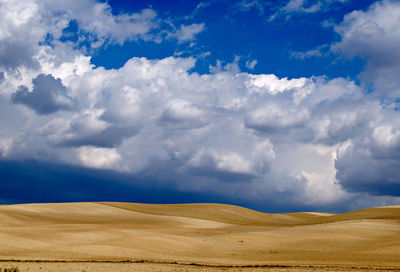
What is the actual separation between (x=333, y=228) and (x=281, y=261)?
1951 centimetres

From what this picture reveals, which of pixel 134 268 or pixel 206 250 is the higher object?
pixel 206 250

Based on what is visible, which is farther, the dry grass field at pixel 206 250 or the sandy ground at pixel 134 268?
the dry grass field at pixel 206 250

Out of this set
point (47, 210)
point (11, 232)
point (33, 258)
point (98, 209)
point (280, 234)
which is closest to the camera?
point (33, 258)

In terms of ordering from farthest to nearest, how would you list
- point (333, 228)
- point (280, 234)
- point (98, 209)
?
1. point (98, 209)
2. point (333, 228)
3. point (280, 234)

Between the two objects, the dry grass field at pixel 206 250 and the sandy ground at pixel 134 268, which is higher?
the dry grass field at pixel 206 250

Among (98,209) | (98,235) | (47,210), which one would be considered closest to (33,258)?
(98,235)

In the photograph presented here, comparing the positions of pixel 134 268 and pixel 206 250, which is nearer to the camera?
pixel 134 268

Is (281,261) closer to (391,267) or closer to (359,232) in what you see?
(391,267)

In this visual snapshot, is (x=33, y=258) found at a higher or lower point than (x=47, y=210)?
lower

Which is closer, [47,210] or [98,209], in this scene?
[47,210]

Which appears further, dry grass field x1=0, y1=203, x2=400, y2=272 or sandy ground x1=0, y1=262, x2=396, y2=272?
dry grass field x1=0, y1=203, x2=400, y2=272

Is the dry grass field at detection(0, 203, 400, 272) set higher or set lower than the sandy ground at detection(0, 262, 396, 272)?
higher

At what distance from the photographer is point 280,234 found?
4506cm

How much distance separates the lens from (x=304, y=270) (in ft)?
85.9
